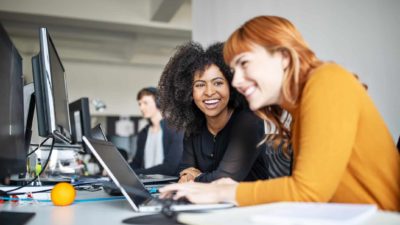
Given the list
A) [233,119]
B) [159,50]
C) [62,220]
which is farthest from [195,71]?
[159,50]

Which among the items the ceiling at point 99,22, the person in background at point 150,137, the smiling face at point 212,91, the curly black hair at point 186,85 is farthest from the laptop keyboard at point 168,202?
the ceiling at point 99,22

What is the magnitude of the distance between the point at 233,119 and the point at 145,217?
913 millimetres

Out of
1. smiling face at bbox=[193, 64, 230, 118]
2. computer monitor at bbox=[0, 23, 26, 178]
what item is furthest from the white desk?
smiling face at bbox=[193, 64, 230, 118]

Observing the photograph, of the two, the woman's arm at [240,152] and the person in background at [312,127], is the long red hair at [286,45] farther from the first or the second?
the woman's arm at [240,152]

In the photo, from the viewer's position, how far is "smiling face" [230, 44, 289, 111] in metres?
1.00

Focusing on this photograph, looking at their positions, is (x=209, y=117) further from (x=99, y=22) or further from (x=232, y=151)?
(x=99, y=22)

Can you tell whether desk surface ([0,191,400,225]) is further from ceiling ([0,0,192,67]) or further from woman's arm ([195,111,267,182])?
ceiling ([0,0,192,67])

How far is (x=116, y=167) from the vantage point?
1086 millimetres

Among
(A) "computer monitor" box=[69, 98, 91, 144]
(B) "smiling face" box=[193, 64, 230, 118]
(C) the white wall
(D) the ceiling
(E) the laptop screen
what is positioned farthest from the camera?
(D) the ceiling

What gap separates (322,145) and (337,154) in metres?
0.04

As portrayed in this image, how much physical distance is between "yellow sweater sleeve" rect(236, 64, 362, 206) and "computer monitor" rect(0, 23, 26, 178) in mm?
585

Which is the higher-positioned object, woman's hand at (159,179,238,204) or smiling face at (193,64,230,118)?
smiling face at (193,64,230,118)

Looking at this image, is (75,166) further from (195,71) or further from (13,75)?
(13,75)

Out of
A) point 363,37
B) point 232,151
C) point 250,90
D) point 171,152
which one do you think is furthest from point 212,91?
point 171,152
